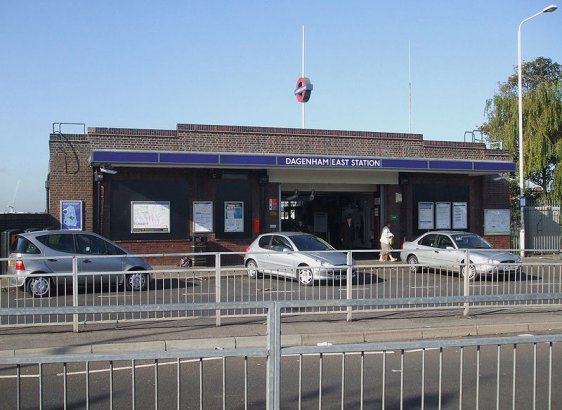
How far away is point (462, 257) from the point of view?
14961 mm

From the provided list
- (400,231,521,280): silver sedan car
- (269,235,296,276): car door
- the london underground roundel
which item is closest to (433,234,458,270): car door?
(400,231,521,280): silver sedan car

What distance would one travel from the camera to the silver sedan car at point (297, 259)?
10859 millimetres

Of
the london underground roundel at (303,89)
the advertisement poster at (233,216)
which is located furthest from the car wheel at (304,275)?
the london underground roundel at (303,89)

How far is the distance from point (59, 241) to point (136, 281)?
18.1 feet

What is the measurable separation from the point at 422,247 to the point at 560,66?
37954 mm

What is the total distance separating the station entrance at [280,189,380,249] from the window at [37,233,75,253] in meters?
11.5

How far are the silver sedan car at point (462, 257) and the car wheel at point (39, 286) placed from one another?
20.9 feet

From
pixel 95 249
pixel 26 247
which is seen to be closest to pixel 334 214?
pixel 95 249

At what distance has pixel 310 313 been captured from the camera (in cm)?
1084

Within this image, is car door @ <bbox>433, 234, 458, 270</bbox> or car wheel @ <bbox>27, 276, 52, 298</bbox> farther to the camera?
car door @ <bbox>433, 234, 458, 270</bbox>

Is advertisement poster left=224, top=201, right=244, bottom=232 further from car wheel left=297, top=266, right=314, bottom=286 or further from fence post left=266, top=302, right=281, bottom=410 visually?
fence post left=266, top=302, right=281, bottom=410

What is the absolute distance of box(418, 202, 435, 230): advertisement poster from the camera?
82.8ft

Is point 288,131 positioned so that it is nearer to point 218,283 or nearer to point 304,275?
point 304,275

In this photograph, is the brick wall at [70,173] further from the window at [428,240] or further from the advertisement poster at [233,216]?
the window at [428,240]
